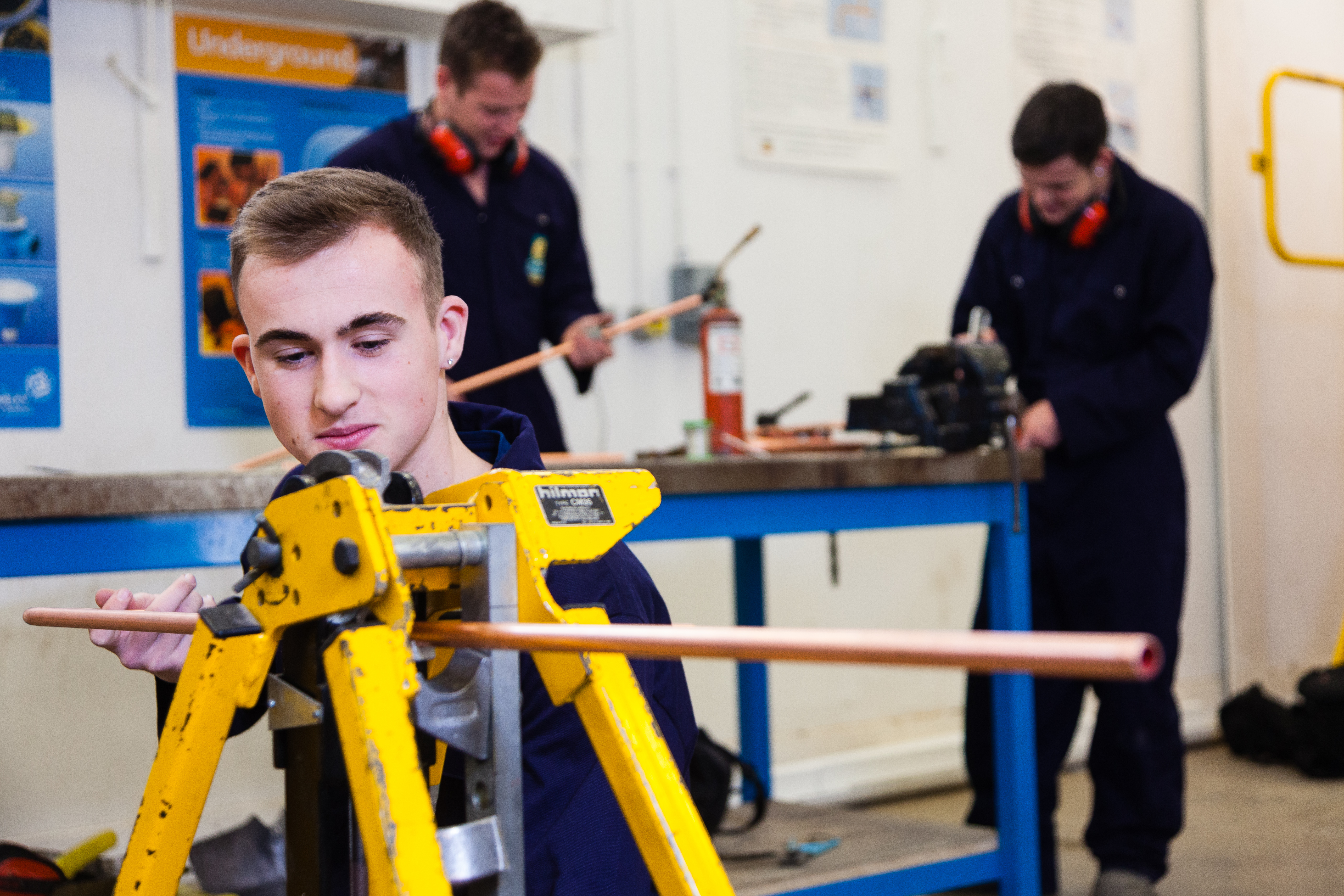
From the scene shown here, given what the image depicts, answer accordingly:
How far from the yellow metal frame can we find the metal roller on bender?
12.1 feet

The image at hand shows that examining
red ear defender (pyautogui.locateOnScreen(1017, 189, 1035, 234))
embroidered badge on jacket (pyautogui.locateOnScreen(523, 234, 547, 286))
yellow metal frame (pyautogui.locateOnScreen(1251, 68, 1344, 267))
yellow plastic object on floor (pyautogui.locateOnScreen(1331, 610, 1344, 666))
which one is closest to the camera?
embroidered badge on jacket (pyautogui.locateOnScreen(523, 234, 547, 286))

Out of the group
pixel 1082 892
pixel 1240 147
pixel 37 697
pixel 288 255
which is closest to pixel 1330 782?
pixel 1082 892

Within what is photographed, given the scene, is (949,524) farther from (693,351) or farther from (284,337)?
(284,337)

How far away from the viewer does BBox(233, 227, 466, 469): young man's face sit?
0.99 metres

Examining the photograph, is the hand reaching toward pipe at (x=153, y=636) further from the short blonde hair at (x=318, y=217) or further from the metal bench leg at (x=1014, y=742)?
the metal bench leg at (x=1014, y=742)

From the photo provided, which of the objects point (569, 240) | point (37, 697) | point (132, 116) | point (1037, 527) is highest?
point (132, 116)

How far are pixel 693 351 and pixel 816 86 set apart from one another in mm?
770

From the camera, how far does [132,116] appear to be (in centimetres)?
248

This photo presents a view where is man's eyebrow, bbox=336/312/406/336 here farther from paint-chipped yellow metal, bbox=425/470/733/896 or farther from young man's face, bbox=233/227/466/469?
paint-chipped yellow metal, bbox=425/470/733/896

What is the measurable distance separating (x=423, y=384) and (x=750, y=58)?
8.03ft

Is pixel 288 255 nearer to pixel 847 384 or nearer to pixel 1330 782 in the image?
pixel 847 384

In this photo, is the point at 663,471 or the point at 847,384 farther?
the point at 847,384

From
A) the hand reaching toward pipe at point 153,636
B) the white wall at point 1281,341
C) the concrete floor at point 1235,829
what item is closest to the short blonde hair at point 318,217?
the hand reaching toward pipe at point 153,636

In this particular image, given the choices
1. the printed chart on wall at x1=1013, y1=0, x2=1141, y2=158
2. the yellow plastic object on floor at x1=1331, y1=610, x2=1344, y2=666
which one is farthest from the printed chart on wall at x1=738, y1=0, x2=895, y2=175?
the yellow plastic object on floor at x1=1331, y1=610, x2=1344, y2=666
